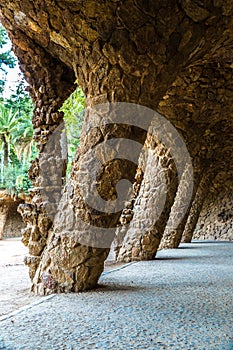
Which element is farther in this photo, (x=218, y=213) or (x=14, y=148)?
(x=14, y=148)

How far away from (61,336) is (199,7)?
2826mm

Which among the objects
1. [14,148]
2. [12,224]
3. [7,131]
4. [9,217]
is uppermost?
[7,131]

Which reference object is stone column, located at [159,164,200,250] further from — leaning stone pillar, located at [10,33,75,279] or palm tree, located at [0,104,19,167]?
palm tree, located at [0,104,19,167]

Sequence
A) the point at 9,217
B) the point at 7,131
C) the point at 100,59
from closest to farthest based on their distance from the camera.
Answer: the point at 100,59, the point at 7,131, the point at 9,217

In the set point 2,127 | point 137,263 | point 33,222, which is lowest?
point 137,263

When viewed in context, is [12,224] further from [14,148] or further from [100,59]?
[100,59]

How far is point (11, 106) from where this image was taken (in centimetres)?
1705

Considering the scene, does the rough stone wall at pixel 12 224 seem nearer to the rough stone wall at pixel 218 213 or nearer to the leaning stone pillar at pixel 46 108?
the rough stone wall at pixel 218 213

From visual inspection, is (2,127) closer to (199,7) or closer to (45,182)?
(45,182)

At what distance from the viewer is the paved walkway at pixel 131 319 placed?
2023 millimetres

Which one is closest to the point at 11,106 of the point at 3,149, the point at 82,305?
the point at 3,149

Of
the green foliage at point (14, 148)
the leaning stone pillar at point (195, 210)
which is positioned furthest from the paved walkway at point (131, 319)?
the green foliage at point (14, 148)

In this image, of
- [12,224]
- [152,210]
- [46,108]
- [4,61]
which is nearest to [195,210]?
[152,210]

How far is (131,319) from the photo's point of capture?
8.27 feet
